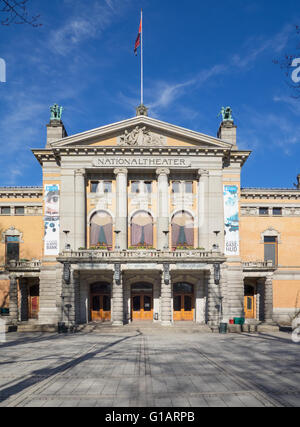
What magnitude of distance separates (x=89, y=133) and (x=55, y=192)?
292 inches

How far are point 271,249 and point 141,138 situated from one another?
1997cm

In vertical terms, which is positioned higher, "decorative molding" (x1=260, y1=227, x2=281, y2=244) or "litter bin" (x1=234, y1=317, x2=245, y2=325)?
"decorative molding" (x1=260, y1=227, x2=281, y2=244)

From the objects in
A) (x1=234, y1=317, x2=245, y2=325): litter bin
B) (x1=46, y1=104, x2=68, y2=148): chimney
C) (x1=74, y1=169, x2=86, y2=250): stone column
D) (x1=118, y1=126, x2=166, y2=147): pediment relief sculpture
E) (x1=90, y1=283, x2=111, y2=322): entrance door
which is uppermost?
(x1=46, y1=104, x2=68, y2=148): chimney

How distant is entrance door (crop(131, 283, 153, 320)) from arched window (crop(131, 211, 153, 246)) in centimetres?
457

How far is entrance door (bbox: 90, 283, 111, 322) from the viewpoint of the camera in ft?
118

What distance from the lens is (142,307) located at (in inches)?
1404

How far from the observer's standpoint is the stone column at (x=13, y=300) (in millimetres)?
35350

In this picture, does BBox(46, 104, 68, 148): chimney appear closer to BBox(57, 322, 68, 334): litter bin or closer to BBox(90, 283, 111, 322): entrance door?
BBox(90, 283, 111, 322): entrance door

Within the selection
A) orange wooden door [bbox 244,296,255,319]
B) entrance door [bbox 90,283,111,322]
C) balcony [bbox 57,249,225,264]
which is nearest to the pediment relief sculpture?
balcony [bbox 57,249,225,264]

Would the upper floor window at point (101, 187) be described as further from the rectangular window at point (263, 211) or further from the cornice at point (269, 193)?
the rectangular window at point (263, 211)

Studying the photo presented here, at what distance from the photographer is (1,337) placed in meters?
27.6

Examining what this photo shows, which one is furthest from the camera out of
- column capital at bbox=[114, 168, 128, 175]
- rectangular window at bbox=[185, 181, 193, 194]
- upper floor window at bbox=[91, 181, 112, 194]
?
rectangular window at bbox=[185, 181, 193, 194]
